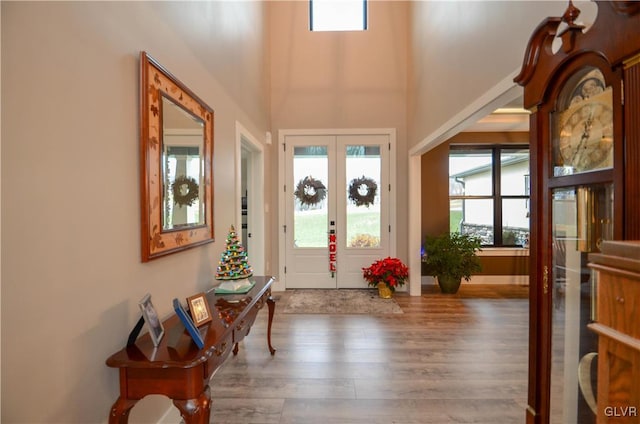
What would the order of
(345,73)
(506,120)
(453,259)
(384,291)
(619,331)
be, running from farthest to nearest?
1. (345,73)
2. (506,120)
3. (453,259)
4. (384,291)
5. (619,331)

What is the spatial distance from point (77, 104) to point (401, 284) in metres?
4.29

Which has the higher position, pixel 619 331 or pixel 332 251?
pixel 619 331

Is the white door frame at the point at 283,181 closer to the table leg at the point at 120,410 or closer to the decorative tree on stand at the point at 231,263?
the decorative tree on stand at the point at 231,263

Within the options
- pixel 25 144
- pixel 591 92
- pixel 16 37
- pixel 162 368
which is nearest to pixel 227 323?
pixel 162 368

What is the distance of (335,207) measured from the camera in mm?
4910

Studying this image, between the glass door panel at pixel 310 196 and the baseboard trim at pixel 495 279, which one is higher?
the glass door panel at pixel 310 196

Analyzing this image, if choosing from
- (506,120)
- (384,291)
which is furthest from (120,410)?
(506,120)

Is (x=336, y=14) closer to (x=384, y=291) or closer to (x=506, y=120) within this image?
(x=506, y=120)

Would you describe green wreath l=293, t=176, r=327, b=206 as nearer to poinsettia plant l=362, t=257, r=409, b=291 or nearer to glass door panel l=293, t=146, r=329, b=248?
glass door panel l=293, t=146, r=329, b=248

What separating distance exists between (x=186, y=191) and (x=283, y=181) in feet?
9.92

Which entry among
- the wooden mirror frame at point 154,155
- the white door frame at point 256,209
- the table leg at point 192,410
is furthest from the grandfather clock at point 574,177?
the white door frame at point 256,209

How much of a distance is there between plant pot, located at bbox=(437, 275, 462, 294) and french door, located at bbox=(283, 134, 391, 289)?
3.14 feet

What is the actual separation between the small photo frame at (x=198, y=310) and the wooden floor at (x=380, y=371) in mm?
858

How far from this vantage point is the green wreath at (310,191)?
493cm
